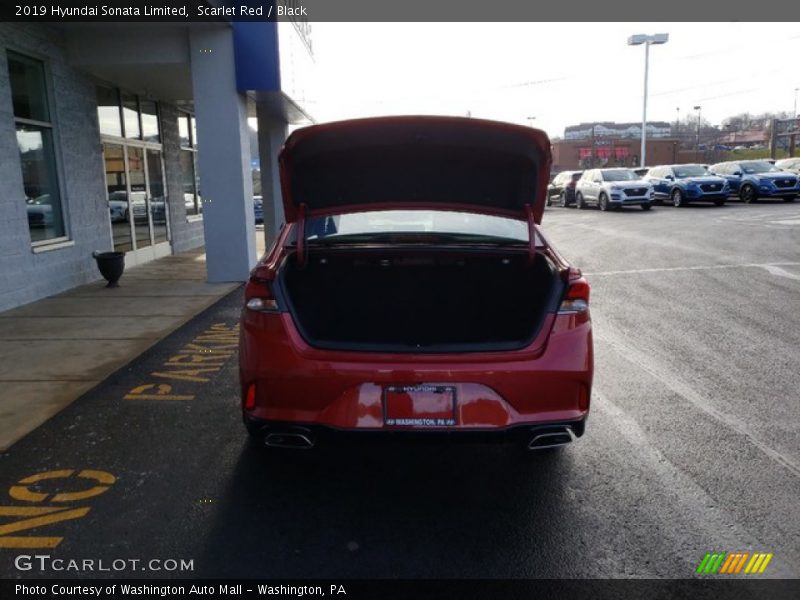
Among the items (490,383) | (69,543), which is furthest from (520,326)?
(69,543)

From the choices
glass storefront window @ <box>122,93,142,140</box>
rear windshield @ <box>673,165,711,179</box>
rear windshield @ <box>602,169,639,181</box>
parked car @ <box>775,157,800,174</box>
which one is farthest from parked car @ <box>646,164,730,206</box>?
glass storefront window @ <box>122,93,142,140</box>

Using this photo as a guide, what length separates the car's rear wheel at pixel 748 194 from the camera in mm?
24625

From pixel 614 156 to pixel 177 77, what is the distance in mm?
74528

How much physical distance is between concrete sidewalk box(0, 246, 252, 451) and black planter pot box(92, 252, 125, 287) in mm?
229

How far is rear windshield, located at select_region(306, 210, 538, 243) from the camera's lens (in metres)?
3.68

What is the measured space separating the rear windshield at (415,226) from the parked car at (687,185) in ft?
75.0

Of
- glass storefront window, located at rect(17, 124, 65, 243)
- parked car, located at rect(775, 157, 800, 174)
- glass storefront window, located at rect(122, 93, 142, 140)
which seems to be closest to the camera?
glass storefront window, located at rect(17, 124, 65, 243)

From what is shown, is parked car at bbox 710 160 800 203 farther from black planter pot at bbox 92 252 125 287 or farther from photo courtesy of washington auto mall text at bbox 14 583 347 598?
photo courtesy of washington auto mall text at bbox 14 583 347 598

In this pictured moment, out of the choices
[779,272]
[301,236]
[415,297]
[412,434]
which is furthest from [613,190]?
[412,434]

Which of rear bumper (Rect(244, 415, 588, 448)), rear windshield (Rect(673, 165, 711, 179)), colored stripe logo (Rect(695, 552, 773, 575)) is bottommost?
colored stripe logo (Rect(695, 552, 773, 575))

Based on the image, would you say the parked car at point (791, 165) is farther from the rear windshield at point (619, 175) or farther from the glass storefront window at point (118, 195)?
the glass storefront window at point (118, 195)

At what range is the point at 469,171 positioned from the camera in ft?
12.6

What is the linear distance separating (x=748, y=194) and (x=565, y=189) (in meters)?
7.65

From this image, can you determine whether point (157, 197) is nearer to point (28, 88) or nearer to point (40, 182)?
point (40, 182)
